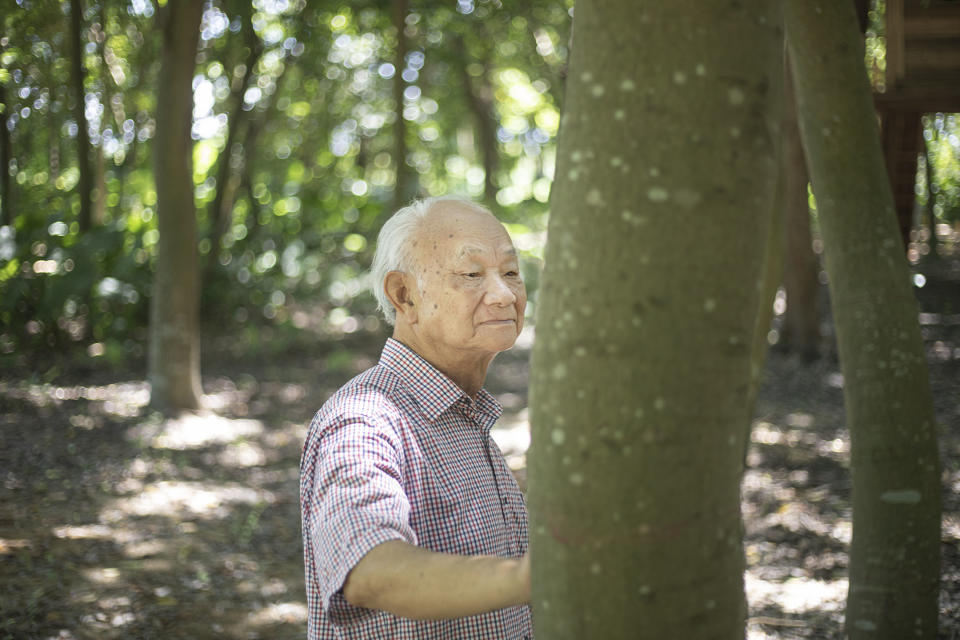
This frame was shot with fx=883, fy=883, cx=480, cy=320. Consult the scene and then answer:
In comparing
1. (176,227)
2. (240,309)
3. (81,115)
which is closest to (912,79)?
(176,227)

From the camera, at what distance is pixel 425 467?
1915 millimetres

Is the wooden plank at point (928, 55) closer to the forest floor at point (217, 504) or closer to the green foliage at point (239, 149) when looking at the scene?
the forest floor at point (217, 504)

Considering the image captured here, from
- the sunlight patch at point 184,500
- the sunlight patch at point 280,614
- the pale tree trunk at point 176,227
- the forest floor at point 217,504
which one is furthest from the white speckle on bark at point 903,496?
the pale tree trunk at point 176,227

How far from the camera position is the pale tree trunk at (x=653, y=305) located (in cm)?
119

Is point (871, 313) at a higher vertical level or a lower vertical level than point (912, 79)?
lower

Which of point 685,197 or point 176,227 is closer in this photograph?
point 685,197

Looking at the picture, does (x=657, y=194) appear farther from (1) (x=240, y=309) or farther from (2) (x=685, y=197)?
(1) (x=240, y=309)

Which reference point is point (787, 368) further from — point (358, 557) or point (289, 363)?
point (358, 557)

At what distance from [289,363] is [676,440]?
1000cm

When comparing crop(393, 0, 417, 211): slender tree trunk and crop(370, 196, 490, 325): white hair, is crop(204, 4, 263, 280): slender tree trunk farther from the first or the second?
crop(370, 196, 490, 325): white hair

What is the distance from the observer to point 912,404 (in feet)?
9.44

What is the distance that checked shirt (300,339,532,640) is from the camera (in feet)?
5.03

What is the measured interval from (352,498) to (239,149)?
14.3 m

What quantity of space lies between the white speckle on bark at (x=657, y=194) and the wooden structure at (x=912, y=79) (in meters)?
4.92
